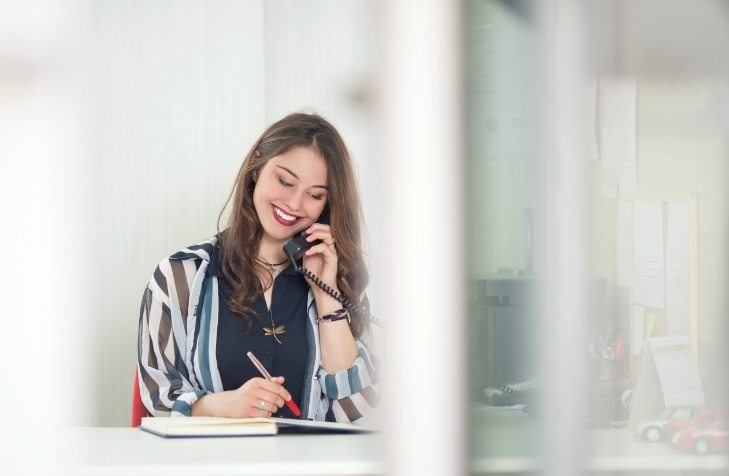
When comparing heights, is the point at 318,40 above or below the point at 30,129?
above

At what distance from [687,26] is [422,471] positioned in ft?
0.85

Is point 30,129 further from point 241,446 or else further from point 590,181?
point 241,446

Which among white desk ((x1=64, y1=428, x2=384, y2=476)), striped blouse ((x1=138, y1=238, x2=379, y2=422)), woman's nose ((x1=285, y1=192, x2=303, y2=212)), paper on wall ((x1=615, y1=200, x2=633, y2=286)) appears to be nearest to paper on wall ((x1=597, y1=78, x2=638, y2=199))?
paper on wall ((x1=615, y1=200, x2=633, y2=286))

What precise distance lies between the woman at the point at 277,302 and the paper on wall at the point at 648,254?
1.14 meters

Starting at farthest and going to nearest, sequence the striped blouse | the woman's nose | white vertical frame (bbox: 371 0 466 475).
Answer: the woman's nose, the striped blouse, white vertical frame (bbox: 371 0 466 475)

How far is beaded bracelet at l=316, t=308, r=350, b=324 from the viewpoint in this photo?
65.3 inches

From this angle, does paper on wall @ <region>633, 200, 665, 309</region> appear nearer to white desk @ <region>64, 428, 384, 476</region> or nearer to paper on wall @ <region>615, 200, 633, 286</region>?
paper on wall @ <region>615, 200, 633, 286</region>

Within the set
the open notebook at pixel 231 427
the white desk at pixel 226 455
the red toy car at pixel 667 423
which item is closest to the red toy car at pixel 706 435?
the red toy car at pixel 667 423

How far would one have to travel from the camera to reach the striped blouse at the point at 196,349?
1.61 meters

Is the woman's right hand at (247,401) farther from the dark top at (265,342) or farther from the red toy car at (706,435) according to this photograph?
the red toy car at (706,435)

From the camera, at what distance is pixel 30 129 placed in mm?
433

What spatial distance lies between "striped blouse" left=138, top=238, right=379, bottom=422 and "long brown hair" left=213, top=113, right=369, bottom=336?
63 mm

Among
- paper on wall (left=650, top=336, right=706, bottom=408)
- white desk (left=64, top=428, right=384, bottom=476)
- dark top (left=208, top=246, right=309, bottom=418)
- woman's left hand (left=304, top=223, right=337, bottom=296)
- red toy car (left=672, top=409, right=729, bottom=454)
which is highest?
woman's left hand (left=304, top=223, right=337, bottom=296)

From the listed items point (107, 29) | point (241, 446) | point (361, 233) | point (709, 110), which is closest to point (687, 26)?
point (709, 110)
